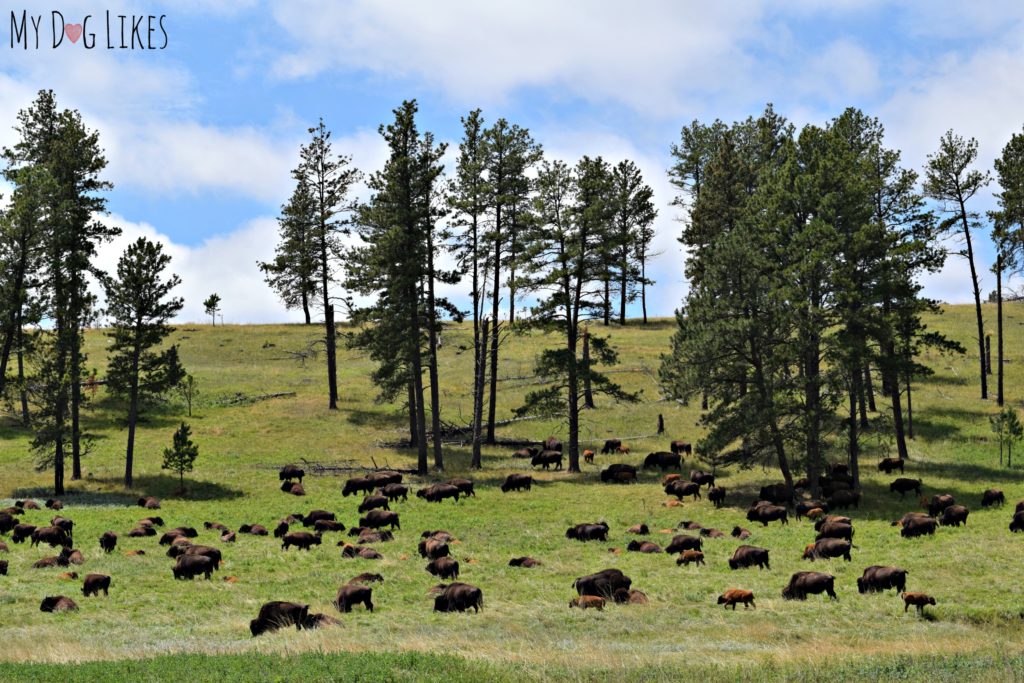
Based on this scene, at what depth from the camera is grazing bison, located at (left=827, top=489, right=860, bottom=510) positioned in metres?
37.3

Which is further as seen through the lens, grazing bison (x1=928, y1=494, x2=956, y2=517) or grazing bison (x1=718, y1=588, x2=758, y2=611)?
grazing bison (x1=928, y1=494, x2=956, y2=517)

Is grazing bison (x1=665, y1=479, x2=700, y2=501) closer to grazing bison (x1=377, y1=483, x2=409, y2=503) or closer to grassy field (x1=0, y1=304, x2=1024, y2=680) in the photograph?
grassy field (x1=0, y1=304, x2=1024, y2=680)

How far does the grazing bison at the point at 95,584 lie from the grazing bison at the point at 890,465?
3631 centimetres

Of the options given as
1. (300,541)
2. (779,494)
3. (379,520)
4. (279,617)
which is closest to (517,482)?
(379,520)

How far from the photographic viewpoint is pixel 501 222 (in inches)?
2045

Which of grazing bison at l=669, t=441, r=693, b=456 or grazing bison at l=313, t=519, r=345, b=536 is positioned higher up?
grazing bison at l=669, t=441, r=693, b=456

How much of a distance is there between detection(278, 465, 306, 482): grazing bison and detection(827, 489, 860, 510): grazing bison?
25.5m

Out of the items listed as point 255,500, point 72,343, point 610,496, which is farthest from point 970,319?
point 72,343

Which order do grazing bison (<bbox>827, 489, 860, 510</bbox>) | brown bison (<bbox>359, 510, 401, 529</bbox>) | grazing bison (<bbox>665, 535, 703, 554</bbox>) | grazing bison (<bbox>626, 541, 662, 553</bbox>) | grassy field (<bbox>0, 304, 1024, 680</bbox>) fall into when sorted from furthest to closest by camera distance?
1. grazing bison (<bbox>827, 489, 860, 510</bbox>)
2. brown bison (<bbox>359, 510, 401, 529</bbox>)
3. grazing bison (<bbox>626, 541, 662, 553</bbox>)
4. grazing bison (<bbox>665, 535, 703, 554</bbox>)
5. grassy field (<bbox>0, 304, 1024, 680</bbox>)

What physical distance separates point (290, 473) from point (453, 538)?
52.6 ft

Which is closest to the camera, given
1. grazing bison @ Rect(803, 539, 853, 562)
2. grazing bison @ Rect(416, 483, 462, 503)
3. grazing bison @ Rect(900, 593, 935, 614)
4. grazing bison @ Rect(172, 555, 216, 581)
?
grazing bison @ Rect(900, 593, 935, 614)

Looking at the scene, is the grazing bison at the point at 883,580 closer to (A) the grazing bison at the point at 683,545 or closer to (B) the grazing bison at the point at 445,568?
(A) the grazing bison at the point at 683,545

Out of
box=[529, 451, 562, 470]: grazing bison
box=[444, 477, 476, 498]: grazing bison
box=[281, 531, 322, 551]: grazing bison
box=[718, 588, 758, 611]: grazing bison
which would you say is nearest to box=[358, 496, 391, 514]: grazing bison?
box=[444, 477, 476, 498]: grazing bison

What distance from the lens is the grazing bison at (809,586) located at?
22.8 metres
